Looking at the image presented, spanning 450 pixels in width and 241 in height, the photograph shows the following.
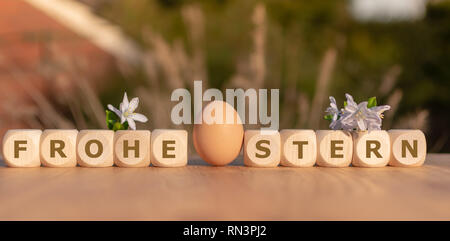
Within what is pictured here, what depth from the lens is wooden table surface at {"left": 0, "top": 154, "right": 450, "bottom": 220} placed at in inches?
21.4

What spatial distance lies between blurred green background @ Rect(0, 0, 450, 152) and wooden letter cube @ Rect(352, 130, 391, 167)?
0.74 metres

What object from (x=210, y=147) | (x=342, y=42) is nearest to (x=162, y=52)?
(x=210, y=147)

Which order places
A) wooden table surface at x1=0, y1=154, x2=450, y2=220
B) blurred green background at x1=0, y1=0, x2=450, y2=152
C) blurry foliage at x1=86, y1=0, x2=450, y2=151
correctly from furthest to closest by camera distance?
blurry foliage at x1=86, y1=0, x2=450, y2=151
blurred green background at x1=0, y1=0, x2=450, y2=152
wooden table surface at x1=0, y1=154, x2=450, y2=220

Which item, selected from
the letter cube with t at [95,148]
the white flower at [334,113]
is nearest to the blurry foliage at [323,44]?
the white flower at [334,113]

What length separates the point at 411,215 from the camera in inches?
21.4

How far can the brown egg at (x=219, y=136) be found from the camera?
0.92 meters

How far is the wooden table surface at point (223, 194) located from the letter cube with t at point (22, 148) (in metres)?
0.03

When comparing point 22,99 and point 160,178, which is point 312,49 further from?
point 160,178

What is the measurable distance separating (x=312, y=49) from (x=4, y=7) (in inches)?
99.7

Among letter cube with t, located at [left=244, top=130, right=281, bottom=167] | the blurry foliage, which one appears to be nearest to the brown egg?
letter cube with t, located at [left=244, top=130, right=281, bottom=167]

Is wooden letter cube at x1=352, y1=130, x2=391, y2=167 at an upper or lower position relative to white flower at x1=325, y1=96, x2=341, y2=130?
lower

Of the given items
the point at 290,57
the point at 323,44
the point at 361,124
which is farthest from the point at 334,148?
the point at 323,44

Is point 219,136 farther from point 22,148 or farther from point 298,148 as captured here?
point 22,148

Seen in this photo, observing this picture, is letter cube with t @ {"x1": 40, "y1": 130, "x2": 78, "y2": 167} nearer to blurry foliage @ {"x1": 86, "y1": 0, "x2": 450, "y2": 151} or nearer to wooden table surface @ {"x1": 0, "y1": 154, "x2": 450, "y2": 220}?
wooden table surface @ {"x1": 0, "y1": 154, "x2": 450, "y2": 220}
